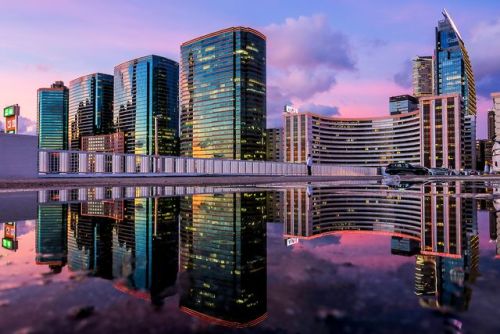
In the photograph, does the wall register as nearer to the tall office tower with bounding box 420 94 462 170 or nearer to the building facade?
the building facade

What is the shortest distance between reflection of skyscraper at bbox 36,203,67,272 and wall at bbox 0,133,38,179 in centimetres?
1133

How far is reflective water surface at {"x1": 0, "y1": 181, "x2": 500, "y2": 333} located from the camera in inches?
78.9

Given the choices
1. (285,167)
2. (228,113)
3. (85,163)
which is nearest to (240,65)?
(228,113)

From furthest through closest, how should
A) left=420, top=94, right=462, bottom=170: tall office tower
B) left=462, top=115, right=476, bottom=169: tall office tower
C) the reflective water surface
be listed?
left=462, top=115, right=476, bottom=169: tall office tower → left=420, top=94, right=462, bottom=170: tall office tower → the reflective water surface

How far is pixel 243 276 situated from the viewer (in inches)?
118

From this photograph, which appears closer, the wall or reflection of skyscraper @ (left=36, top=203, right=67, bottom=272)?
reflection of skyscraper @ (left=36, top=203, right=67, bottom=272)

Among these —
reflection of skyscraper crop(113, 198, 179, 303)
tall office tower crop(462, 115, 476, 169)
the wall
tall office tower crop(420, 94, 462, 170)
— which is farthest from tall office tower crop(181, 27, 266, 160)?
reflection of skyscraper crop(113, 198, 179, 303)

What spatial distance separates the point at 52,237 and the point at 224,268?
8.87ft

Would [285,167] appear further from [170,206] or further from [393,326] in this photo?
[393,326]

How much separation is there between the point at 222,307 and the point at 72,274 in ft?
4.83

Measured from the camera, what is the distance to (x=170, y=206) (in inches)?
324

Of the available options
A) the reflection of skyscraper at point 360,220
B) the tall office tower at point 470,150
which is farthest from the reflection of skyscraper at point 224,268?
the tall office tower at point 470,150

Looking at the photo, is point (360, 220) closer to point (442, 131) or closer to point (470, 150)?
point (442, 131)

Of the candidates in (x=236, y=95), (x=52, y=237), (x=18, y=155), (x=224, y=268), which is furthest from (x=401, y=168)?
(x=236, y=95)
